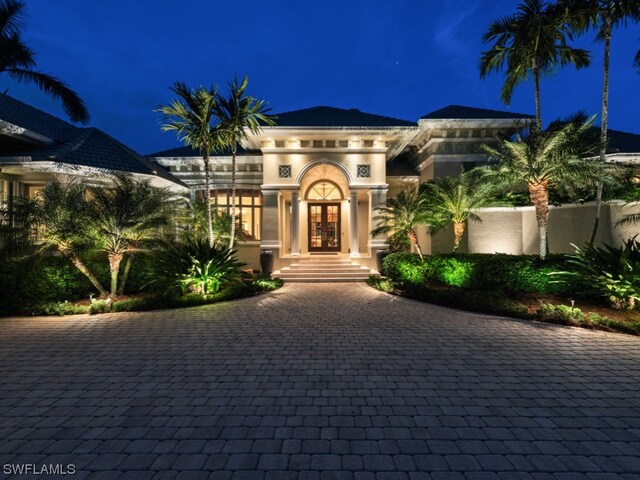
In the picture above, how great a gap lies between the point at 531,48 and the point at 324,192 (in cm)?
1050

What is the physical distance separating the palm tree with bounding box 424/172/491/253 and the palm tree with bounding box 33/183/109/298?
10920 mm

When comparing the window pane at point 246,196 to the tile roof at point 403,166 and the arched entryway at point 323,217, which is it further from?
the tile roof at point 403,166

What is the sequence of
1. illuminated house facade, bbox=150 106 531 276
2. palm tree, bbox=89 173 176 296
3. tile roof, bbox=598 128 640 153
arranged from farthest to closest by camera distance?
illuminated house facade, bbox=150 106 531 276 < tile roof, bbox=598 128 640 153 < palm tree, bbox=89 173 176 296

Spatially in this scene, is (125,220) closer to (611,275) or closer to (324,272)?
(324,272)

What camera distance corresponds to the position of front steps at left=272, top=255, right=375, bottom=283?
40.0 feet

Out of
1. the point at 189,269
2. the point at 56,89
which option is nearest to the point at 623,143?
the point at 189,269

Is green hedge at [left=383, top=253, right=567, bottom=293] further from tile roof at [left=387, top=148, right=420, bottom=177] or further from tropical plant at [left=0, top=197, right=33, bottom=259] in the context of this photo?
tropical plant at [left=0, top=197, right=33, bottom=259]

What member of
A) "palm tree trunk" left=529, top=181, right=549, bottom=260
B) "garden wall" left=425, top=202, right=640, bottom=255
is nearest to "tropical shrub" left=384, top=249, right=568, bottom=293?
"palm tree trunk" left=529, top=181, right=549, bottom=260

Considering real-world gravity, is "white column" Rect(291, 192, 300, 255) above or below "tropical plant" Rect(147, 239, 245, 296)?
above

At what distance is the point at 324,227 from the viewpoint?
56.4 feet

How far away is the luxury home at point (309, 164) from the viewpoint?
10.7 meters

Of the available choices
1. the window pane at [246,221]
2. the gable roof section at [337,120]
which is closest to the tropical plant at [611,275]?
the gable roof section at [337,120]

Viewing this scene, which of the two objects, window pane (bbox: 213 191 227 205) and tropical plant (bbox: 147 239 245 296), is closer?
tropical plant (bbox: 147 239 245 296)

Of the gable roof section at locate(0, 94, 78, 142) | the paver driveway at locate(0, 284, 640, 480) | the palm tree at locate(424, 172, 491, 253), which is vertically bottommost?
the paver driveway at locate(0, 284, 640, 480)
